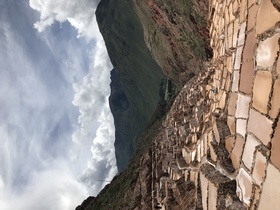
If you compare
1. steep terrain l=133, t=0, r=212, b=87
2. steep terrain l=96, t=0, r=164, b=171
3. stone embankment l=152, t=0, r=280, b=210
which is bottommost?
stone embankment l=152, t=0, r=280, b=210

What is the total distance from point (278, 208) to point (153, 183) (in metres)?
5.59

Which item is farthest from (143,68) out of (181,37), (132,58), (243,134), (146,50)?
(243,134)

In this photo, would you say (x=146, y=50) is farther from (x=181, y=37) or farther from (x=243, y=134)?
(x=243, y=134)

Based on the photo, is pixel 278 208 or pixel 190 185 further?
pixel 190 185

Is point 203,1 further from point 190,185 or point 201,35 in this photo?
point 190,185

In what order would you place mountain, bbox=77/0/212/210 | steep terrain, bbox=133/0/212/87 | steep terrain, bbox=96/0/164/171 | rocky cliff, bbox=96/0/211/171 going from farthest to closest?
steep terrain, bbox=96/0/164/171
rocky cliff, bbox=96/0/211/171
steep terrain, bbox=133/0/212/87
mountain, bbox=77/0/212/210

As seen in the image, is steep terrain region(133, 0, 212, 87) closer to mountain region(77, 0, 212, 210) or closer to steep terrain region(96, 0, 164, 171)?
mountain region(77, 0, 212, 210)

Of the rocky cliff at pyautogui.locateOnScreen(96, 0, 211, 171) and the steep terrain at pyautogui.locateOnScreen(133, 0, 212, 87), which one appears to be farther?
the rocky cliff at pyautogui.locateOnScreen(96, 0, 211, 171)

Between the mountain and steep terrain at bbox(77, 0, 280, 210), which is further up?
the mountain

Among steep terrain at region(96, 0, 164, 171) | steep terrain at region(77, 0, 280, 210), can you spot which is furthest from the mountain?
steep terrain at region(77, 0, 280, 210)

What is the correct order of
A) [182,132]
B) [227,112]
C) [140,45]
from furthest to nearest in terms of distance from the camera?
[140,45]
[182,132]
[227,112]

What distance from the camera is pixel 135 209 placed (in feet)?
25.6

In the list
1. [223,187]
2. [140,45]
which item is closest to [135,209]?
[223,187]

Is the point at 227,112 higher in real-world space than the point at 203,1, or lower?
lower
